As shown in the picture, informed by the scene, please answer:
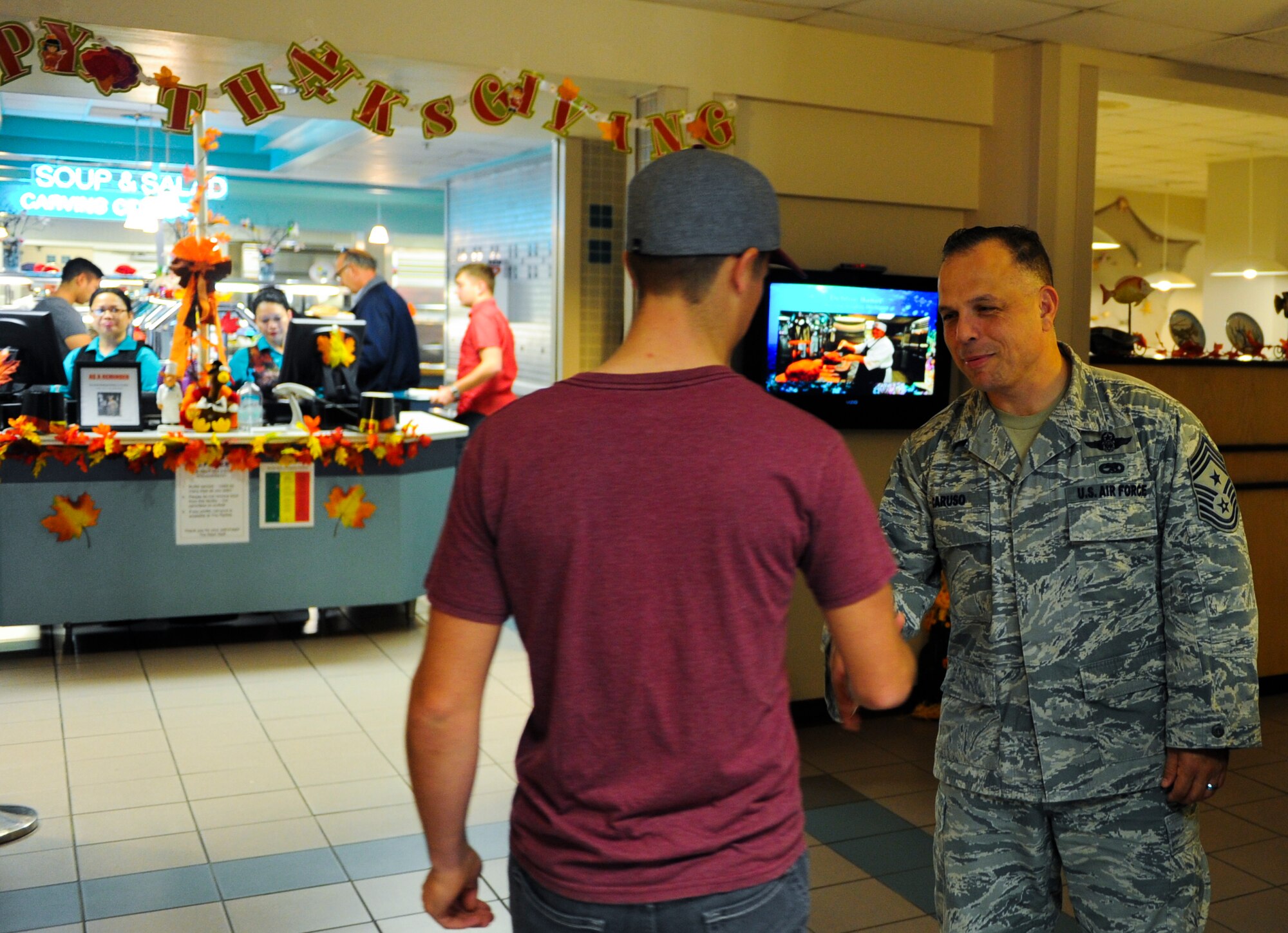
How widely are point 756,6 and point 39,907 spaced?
395 cm

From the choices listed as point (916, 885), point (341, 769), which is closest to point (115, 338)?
point (341, 769)

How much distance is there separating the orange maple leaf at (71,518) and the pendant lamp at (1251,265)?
30.9 ft

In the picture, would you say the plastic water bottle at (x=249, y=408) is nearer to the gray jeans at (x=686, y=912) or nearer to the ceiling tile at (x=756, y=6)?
the ceiling tile at (x=756, y=6)

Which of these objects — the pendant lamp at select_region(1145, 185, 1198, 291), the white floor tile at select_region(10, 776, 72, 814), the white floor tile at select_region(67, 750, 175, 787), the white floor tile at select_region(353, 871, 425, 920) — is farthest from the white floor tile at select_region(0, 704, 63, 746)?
the pendant lamp at select_region(1145, 185, 1198, 291)

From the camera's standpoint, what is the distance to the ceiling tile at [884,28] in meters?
5.01

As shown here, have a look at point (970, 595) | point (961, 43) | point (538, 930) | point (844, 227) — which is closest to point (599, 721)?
point (538, 930)

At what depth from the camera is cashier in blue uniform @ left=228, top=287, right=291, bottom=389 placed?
7.11 m

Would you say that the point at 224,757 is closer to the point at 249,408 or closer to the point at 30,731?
the point at 30,731

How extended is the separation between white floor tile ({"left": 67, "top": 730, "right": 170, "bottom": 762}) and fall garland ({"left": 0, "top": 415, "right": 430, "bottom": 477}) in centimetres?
140

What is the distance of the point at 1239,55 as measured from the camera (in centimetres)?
554

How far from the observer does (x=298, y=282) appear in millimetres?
13281

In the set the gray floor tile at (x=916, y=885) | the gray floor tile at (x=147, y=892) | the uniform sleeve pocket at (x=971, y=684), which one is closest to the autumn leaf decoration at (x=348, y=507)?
the gray floor tile at (x=147, y=892)

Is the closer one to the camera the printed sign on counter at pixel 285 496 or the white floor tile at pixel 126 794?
the white floor tile at pixel 126 794

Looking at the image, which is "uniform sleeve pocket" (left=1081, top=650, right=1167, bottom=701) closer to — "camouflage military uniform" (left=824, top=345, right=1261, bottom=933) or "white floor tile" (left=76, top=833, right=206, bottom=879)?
A: "camouflage military uniform" (left=824, top=345, right=1261, bottom=933)
